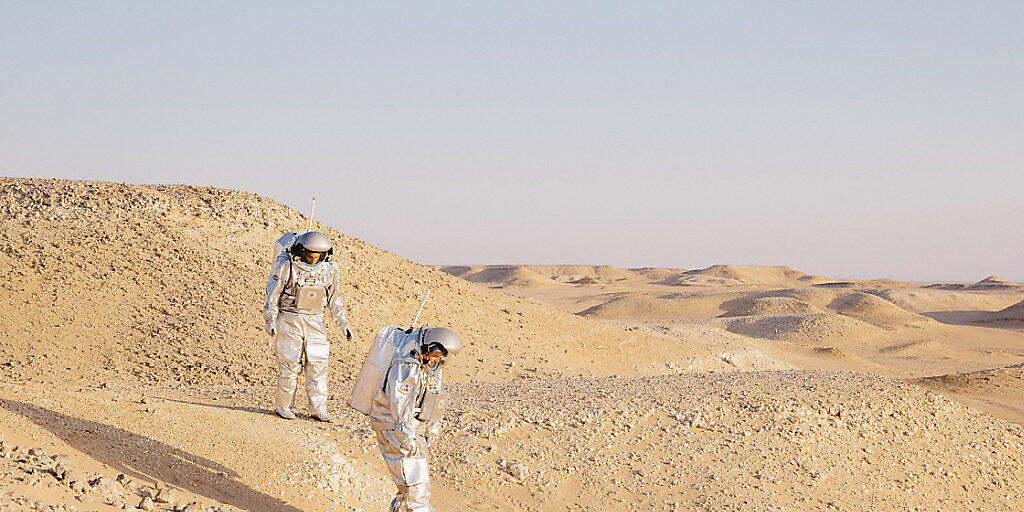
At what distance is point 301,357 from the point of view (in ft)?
30.5

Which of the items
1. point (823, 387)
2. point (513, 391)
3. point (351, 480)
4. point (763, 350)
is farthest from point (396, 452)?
point (763, 350)

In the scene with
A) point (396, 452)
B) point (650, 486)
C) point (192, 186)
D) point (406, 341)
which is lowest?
point (650, 486)

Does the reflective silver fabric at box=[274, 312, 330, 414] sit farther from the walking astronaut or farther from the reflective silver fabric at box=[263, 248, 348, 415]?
the walking astronaut

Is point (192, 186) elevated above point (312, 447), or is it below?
above

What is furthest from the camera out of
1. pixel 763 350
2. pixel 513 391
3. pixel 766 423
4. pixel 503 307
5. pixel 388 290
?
pixel 763 350

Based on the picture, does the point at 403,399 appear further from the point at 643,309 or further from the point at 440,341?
the point at 643,309

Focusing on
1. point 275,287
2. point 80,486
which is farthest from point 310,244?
point 80,486

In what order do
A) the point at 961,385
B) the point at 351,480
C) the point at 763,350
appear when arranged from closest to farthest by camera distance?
the point at 351,480
the point at 961,385
the point at 763,350

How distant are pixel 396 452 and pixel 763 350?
Answer: 19912 mm

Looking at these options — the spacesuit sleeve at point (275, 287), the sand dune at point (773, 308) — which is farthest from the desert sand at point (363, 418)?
the sand dune at point (773, 308)

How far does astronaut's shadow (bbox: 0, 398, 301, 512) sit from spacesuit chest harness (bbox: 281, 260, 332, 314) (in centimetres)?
216

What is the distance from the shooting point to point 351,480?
7703 millimetres

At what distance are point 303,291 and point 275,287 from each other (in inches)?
12.0

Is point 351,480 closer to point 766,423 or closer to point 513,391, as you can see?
point 513,391
